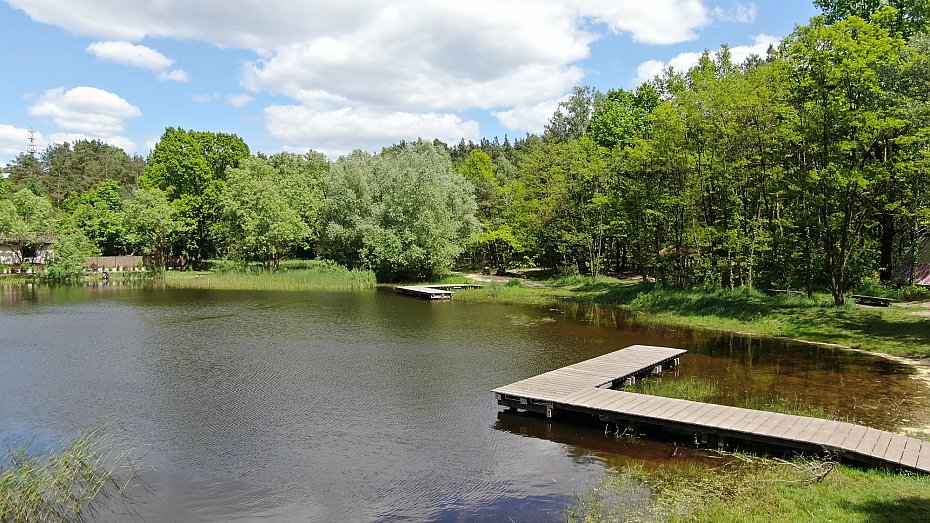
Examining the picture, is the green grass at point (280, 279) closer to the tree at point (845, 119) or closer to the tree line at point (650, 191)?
the tree line at point (650, 191)

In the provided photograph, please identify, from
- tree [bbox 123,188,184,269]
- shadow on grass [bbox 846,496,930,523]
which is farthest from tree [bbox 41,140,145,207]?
shadow on grass [bbox 846,496,930,523]

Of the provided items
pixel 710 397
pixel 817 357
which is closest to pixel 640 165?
pixel 817 357

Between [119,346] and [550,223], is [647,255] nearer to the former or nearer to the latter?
[550,223]

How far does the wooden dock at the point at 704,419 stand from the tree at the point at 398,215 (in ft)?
98.9

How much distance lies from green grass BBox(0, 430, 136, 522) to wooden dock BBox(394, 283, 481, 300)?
2639 centimetres

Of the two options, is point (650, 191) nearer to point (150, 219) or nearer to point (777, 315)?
point (777, 315)

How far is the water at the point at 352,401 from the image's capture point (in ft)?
32.6

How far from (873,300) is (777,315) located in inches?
176

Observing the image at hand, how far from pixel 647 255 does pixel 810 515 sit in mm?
29758

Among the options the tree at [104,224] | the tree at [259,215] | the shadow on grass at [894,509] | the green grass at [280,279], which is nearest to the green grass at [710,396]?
the shadow on grass at [894,509]

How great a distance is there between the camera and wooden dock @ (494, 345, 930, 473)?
10.3 meters

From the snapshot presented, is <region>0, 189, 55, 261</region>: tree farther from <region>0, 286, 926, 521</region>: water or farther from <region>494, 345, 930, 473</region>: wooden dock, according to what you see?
<region>494, 345, 930, 473</region>: wooden dock

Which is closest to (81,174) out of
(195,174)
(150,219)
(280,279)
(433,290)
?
(195,174)

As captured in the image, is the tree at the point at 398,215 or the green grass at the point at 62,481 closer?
the green grass at the point at 62,481
